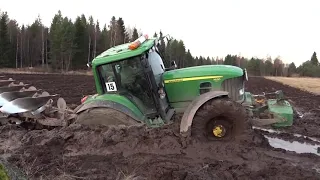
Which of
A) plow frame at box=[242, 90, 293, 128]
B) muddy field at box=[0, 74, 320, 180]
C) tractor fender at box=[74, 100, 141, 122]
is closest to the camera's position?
muddy field at box=[0, 74, 320, 180]

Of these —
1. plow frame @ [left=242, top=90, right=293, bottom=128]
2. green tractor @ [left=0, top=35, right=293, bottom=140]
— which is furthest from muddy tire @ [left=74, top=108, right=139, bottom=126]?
plow frame @ [left=242, top=90, right=293, bottom=128]

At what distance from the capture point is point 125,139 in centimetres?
674

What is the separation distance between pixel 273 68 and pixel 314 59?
20285mm

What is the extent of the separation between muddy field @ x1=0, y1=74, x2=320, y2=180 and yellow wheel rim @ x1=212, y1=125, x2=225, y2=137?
0.25 m

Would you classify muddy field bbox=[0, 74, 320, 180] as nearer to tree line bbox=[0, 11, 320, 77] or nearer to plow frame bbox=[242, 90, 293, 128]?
plow frame bbox=[242, 90, 293, 128]

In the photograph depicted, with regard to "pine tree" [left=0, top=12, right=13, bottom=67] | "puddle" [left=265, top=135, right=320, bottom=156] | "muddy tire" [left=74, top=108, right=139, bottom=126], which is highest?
"pine tree" [left=0, top=12, right=13, bottom=67]

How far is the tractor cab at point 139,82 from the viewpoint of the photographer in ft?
23.4

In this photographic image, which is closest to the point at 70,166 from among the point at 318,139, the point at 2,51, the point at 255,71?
the point at 318,139

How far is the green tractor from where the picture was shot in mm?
6730

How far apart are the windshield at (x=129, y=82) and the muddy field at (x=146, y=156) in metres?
0.65

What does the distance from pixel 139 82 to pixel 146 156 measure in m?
1.66

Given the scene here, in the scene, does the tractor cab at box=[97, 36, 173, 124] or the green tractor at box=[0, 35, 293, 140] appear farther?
the tractor cab at box=[97, 36, 173, 124]

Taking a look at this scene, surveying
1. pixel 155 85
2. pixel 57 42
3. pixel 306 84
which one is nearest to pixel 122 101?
pixel 155 85

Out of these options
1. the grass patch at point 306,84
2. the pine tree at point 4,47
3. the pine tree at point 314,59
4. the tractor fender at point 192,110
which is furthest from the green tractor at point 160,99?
the pine tree at point 314,59
